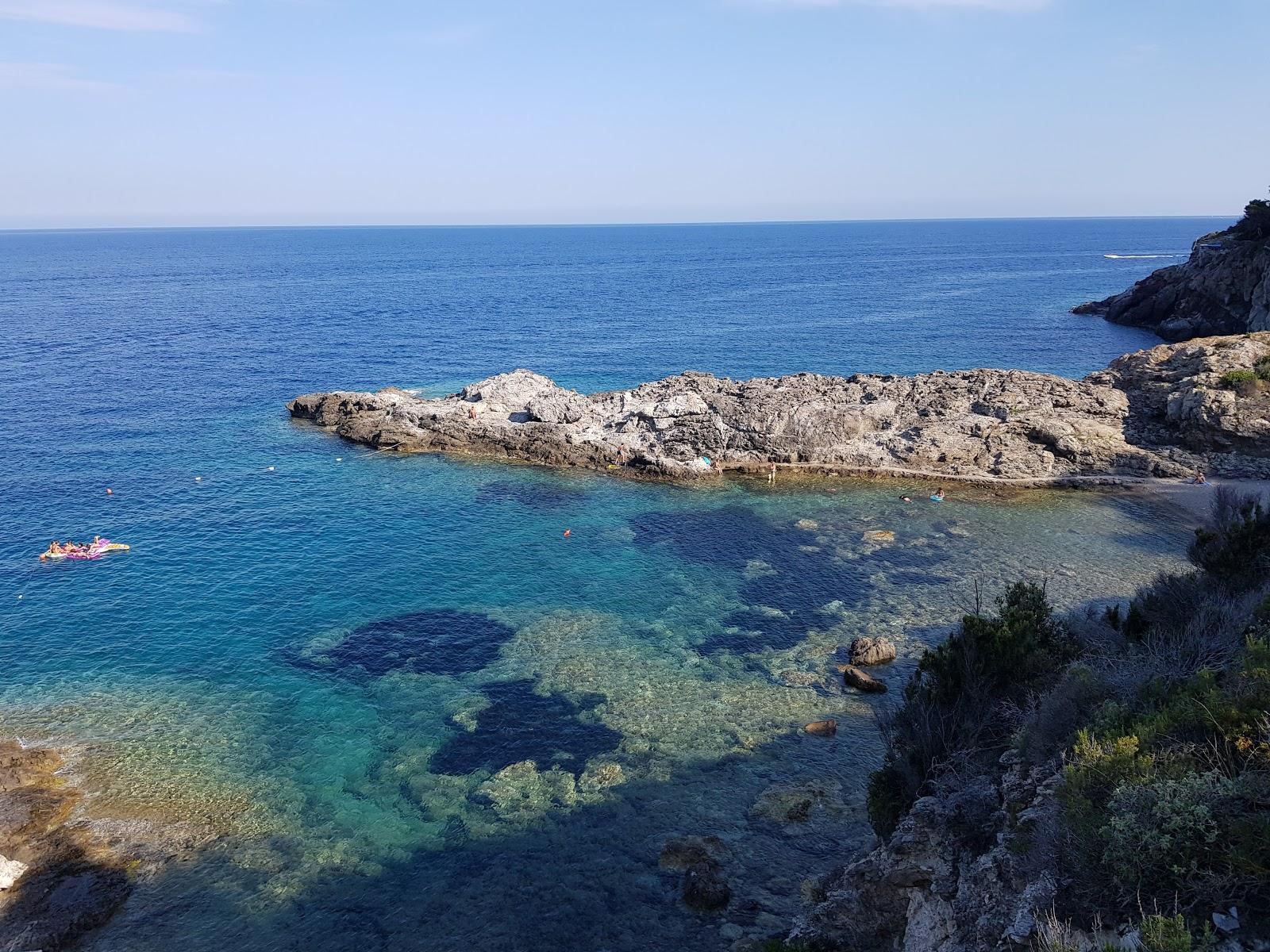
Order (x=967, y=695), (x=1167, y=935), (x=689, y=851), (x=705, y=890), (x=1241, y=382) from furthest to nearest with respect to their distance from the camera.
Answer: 1. (x=1241, y=382)
2. (x=689, y=851)
3. (x=705, y=890)
4. (x=967, y=695)
5. (x=1167, y=935)

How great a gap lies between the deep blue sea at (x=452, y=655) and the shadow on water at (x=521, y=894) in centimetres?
7

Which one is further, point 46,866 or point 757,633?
point 757,633

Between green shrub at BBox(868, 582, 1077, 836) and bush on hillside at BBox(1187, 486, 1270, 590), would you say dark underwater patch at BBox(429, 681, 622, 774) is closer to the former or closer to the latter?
green shrub at BBox(868, 582, 1077, 836)

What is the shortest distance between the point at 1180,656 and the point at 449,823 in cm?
2075

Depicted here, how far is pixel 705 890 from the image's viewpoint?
2120 centimetres

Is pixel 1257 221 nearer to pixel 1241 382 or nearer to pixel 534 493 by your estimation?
pixel 1241 382

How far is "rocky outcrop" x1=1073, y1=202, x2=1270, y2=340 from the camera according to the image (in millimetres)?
85562

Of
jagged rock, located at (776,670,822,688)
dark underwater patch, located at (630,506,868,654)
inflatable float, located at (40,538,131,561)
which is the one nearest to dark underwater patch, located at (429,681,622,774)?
dark underwater patch, located at (630,506,868,654)

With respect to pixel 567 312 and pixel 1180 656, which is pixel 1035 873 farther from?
pixel 567 312

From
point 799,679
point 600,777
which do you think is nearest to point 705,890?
point 600,777

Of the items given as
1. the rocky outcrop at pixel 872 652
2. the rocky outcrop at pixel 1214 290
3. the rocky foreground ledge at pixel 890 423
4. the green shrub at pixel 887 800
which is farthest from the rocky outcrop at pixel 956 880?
the rocky outcrop at pixel 1214 290

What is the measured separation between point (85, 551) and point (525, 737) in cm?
2992

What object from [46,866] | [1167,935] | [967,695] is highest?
[1167,935]

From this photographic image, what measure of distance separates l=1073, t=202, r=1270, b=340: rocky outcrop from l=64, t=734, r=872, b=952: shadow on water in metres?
83.7
